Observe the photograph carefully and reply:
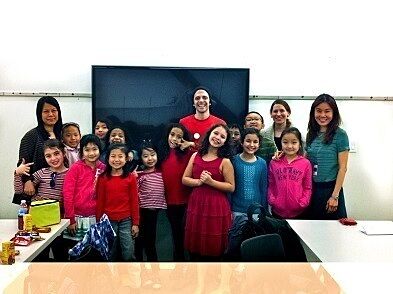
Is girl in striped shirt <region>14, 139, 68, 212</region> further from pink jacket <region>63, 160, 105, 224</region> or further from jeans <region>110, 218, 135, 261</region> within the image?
jeans <region>110, 218, 135, 261</region>

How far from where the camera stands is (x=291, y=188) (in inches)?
133

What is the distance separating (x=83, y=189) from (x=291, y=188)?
1448 mm

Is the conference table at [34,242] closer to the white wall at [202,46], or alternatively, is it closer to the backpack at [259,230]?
the backpack at [259,230]

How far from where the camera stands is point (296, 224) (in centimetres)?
302

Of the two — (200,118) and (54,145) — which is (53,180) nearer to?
(54,145)

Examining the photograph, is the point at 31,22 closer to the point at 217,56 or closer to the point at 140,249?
the point at 217,56

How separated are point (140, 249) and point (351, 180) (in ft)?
6.74

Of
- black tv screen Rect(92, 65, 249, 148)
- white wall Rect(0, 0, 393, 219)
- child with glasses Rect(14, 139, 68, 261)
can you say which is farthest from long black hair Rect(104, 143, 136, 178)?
white wall Rect(0, 0, 393, 219)

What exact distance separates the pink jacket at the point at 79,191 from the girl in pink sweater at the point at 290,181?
4.13ft

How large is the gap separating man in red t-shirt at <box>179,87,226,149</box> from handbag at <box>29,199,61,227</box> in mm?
1288

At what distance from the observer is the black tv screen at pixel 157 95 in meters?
4.20

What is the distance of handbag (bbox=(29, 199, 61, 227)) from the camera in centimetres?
284

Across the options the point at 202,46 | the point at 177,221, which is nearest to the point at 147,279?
the point at 177,221

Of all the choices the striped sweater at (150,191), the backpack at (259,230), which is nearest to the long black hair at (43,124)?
the striped sweater at (150,191)
